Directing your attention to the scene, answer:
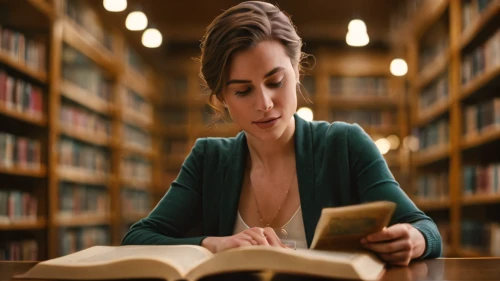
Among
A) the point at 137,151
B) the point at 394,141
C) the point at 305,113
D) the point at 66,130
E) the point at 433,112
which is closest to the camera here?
the point at 66,130

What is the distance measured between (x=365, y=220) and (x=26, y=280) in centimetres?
55

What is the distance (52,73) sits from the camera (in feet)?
13.5

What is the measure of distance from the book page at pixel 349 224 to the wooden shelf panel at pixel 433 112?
13.0ft

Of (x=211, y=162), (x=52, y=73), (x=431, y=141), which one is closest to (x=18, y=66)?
(x=52, y=73)

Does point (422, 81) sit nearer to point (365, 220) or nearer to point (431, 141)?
point (431, 141)

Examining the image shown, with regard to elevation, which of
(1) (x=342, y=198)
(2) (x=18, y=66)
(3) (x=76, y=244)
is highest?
(2) (x=18, y=66)

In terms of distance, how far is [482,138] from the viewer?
3.77m

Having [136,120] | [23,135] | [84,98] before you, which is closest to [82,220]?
[84,98]

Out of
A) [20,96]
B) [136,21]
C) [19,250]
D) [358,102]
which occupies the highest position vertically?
[136,21]

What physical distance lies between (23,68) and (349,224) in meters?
3.28

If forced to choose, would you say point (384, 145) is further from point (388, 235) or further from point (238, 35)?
point (388, 235)

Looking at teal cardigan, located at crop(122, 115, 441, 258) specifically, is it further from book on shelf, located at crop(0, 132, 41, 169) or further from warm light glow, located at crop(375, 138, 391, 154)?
warm light glow, located at crop(375, 138, 391, 154)

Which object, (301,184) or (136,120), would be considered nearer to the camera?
(301,184)

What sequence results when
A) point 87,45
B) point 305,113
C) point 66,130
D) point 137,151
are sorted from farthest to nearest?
point 137,151, point 305,113, point 87,45, point 66,130
